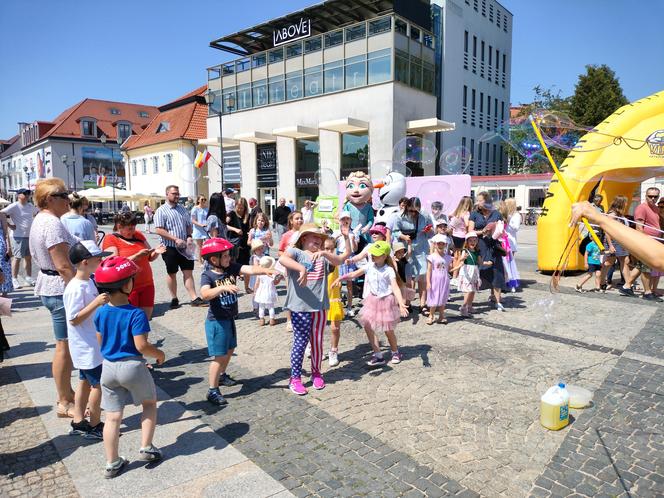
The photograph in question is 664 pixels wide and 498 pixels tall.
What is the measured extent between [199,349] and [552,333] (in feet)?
15.2

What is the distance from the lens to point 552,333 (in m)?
6.11

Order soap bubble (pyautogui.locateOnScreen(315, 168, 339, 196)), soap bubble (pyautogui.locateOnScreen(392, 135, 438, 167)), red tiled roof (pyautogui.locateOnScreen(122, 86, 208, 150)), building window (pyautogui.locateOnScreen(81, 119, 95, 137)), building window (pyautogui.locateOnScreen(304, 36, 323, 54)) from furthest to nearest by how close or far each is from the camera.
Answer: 1. building window (pyautogui.locateOnScreen(81, 119, 95, 137))
2. red tiled roof (pyautogui.locateOnScreen(122, 86, 208, 150))
3. building window (pyautogui.locateOnScreen(304, 36, 323, 54))
4. soap bubble (pyautogui.locateOnScreen(315, 168, 339, 196))
5. soap bubble (pyautogui.locateOnScreen(392, 135, 438, 167))

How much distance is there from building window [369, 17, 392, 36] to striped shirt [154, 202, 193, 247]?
854 inches

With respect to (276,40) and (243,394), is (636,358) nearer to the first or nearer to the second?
(243,394)

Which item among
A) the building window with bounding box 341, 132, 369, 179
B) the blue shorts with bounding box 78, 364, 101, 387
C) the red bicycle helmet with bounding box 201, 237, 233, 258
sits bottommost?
the blue shorts with bounding box 78, 364, 101, 387

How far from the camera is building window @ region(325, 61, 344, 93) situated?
27172 mm

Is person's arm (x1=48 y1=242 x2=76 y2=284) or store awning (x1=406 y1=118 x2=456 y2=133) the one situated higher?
store awning (x1=406 y1=118 x2=456 y2=133)

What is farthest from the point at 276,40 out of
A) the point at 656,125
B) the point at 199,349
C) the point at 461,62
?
the point at 199,349

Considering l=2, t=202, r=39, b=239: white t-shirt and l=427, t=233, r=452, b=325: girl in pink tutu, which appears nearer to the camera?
l=427, t=233, r=452, b=325: girl in pink tutu

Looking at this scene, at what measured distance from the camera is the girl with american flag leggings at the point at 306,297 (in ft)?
14.1

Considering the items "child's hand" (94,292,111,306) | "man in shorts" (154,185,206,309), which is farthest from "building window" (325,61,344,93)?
"child's hand" (94,292,111,306)

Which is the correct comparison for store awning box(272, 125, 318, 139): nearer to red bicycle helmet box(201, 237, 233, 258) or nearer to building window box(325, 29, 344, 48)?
building window box(325, 29, 344, 48)

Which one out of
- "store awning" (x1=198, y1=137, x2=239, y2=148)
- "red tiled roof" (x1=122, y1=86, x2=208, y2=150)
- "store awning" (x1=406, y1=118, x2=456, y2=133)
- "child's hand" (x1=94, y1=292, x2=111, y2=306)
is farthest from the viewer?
"red tiled roof" (x1=122, y1=86, x2=208, y2=150)

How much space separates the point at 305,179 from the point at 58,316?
26.8m
